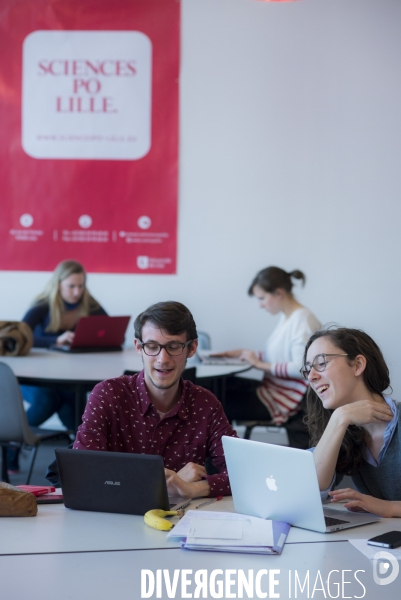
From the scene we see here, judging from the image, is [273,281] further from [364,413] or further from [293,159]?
[364,413]

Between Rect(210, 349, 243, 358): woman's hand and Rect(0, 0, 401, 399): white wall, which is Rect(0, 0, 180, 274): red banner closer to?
Rect(0, 0, 401, 399): white wall

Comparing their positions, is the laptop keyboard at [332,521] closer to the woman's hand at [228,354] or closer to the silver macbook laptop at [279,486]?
the silver macbook laptop at [279,486]

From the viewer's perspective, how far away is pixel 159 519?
1794 millimetres

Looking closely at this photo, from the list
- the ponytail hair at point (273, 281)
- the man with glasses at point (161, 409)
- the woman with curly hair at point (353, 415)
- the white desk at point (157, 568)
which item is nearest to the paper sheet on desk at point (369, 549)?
the white desk at point (157, 568)

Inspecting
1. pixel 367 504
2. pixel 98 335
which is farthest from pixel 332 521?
pixel 98 335

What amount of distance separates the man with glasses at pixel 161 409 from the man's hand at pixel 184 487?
5.8 inches

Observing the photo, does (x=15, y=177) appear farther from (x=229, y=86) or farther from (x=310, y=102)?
(x=310, y=102)

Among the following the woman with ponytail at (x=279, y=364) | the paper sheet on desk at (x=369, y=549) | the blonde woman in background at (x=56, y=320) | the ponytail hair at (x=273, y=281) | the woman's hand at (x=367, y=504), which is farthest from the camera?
the blonde woman in background at (x=56, y=320)

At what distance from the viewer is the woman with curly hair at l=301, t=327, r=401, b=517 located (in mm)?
2061

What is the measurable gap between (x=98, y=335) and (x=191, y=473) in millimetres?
2663

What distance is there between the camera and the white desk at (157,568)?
1.42 meters

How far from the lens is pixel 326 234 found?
18.4ft

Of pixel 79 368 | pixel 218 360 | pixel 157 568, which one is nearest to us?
pixel 157 568

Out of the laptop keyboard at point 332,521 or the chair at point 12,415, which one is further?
the chair at point 12,415
